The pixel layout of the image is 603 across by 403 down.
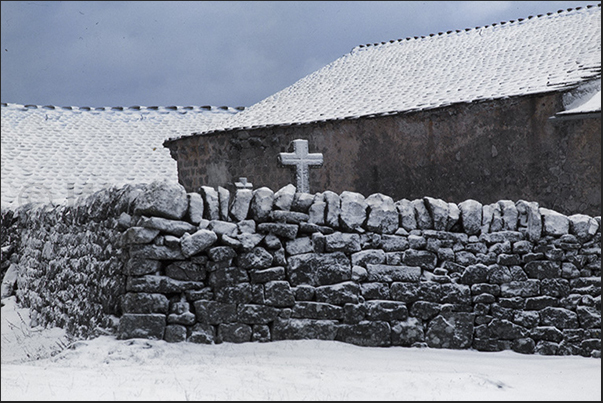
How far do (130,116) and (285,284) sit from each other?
18.8 meters

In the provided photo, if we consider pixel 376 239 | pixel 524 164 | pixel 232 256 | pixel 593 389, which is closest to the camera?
pixel 593 389

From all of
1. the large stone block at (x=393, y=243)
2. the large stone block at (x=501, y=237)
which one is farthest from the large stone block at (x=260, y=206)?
the large stone block at (x=501, y=237)

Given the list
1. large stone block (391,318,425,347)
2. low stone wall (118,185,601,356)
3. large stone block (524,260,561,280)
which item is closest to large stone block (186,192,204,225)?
low stone wall (118,185,601,356)

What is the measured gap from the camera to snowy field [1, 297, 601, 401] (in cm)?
395

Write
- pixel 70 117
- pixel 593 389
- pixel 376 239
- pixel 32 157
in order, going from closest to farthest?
pixel 593 389 < pixel 376 239 < pixel 32 157 < pixel 70 117

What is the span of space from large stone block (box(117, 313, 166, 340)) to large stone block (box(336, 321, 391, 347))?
1478 millimetres

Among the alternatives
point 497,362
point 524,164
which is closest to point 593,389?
point 497,362

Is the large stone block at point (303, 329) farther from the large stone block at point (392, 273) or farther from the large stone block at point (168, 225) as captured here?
the large stone block at point (168, 225)

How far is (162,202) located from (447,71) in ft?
35.8

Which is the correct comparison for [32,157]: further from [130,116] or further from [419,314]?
[419,314]

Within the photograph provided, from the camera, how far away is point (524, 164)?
37.7 ft

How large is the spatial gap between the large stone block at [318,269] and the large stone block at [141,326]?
1.11 metres

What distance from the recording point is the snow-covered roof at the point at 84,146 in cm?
1806

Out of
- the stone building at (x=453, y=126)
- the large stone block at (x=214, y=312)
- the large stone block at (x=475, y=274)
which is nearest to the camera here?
the large stone block at (x=214, y=312)
